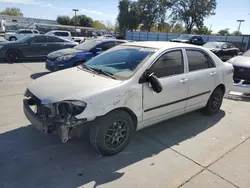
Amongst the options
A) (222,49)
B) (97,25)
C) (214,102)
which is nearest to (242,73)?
(214,102)

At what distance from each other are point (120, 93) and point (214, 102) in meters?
2.73

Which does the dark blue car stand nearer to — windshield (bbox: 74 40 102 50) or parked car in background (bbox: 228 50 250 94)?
windshield (bbox: 74 40 102 50)

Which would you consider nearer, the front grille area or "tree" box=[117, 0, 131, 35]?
the front grille area

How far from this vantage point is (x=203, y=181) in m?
2.59

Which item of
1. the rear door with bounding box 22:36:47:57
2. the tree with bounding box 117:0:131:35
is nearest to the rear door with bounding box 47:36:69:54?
the rear door with bounding box 22:36:47:57

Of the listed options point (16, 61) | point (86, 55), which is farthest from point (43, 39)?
point (86, 55)

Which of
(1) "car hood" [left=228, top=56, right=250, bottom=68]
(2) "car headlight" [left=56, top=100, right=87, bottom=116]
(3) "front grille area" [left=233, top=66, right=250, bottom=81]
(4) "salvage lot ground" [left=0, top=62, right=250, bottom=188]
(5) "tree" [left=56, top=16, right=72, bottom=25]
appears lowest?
(4) "salvage lot ground" [left=0, top=62, right=250, bottom=188]

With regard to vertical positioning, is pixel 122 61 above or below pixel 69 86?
above

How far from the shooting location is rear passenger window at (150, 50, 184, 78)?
3285mm

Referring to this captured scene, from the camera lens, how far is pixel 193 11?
41.7 m

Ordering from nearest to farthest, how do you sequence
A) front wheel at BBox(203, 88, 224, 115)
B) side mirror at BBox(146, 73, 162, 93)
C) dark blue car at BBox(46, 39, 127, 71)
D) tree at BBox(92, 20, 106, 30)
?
side mirror at BBox(146, 73, 162, 93), front wheel at BBox(203, 88, 224, 115), dark blue car at BBox(46, 39, 127, 71), tree at BBox(92, 20, 106, 30)

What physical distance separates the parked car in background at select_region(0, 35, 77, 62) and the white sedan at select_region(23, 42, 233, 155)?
316 inches

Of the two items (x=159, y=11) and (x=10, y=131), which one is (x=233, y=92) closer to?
(x=10, y=131)

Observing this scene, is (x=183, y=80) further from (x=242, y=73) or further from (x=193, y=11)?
(x=193, y=11)
